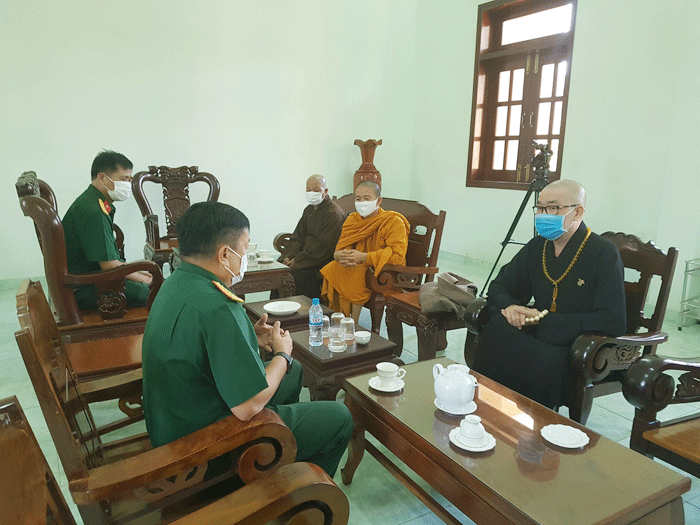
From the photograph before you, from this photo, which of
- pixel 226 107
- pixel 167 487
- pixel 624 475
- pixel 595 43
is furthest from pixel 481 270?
pixel 167 487

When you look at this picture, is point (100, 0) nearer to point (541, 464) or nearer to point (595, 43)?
point (595, 43)

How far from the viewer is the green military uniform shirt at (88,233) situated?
213 cm

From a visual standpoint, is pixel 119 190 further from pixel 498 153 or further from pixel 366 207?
pixel 498 153

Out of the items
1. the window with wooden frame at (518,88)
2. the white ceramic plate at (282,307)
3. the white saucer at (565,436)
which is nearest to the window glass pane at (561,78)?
the window with wooden frame at (518,88)

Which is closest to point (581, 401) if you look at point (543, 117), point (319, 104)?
point (543, 117)

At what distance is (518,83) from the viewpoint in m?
4.98

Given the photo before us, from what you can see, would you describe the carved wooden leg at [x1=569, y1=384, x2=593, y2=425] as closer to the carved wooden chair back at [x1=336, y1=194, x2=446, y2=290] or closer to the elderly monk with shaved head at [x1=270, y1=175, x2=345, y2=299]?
the carved wooden chair back at [x1=336, y1=194, x2=446, y2=290]

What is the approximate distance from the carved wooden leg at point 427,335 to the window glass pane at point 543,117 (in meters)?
3.14

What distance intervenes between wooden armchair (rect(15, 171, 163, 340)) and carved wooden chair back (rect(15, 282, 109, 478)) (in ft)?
2.29

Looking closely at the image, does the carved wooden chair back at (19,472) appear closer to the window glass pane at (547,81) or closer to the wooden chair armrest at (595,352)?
the wooden chair armrest at (595,352)

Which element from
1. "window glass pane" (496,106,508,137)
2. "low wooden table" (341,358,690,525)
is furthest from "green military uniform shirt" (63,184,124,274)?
"window glass pane" (496,106,508,137)

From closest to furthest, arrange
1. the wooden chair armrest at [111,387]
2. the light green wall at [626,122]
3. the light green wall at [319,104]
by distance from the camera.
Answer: the wooden chair armrest at [111,387], the light green wall at [626,122], the light green wall at [319,104]

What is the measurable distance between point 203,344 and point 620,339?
1451 mm

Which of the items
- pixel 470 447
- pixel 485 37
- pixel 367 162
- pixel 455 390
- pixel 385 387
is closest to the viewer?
pixel 470 447
